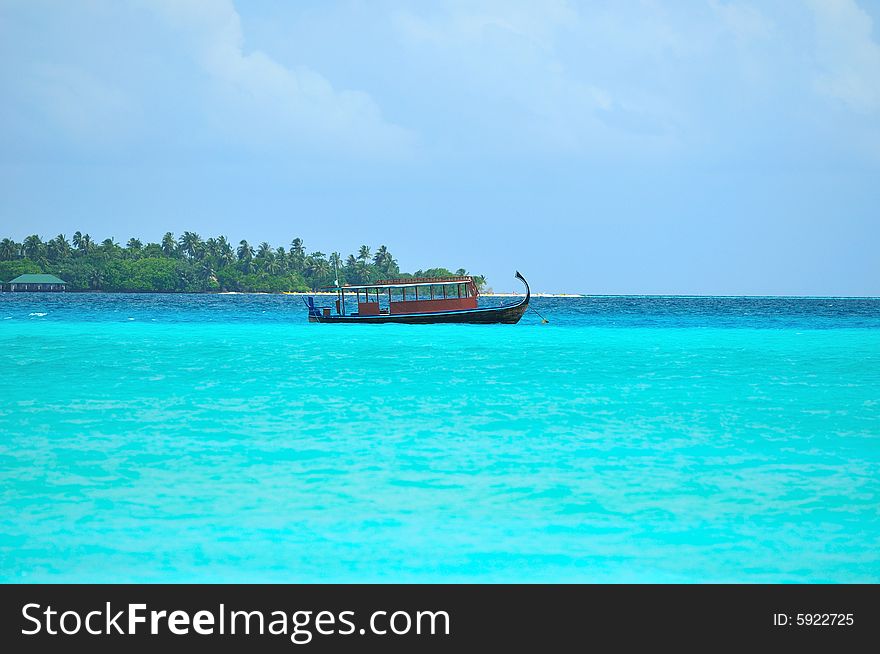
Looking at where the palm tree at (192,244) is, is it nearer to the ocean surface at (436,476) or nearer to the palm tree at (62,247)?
the palm tree at (62,247)

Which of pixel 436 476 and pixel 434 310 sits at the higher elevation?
pixel 434 310

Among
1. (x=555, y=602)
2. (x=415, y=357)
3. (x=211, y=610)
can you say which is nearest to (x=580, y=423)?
(x=555, y=602)

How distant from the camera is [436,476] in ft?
35.3

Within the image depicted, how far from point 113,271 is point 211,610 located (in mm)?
178457

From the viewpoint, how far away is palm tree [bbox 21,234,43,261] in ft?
575

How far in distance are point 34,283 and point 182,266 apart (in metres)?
27.1

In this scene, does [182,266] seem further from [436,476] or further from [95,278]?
[436,476]

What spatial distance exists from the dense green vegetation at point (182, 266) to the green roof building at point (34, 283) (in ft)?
9.17

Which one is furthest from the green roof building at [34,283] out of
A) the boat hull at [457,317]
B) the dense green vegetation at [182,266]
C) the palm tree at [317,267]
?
the boat hull at [457,317]

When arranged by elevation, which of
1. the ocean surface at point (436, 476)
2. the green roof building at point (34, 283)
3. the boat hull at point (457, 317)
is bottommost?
the ocean surface at point (436, 476)

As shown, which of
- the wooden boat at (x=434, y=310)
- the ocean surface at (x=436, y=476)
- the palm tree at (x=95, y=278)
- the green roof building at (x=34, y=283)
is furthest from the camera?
the palm tree at (x=95, y=278)

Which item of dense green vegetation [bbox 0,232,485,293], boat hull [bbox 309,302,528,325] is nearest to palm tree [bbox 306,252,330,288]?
dense green vegetation [bbox 0,232,485,293]

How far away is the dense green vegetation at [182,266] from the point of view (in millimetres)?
171125

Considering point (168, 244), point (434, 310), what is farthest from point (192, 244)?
point (434, 310)
